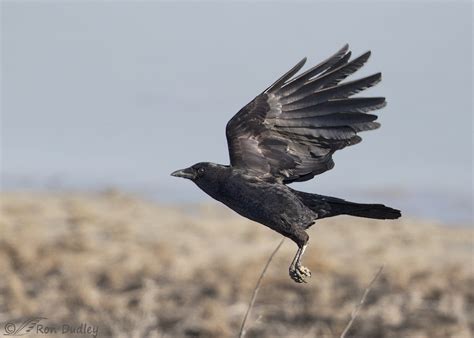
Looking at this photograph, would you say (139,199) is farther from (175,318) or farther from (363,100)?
(363,100)

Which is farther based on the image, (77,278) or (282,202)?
(77,278)

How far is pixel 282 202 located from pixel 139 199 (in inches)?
449

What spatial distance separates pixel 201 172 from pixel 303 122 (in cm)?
63

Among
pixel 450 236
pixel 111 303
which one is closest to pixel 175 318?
pixel 111 303

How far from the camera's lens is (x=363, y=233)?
1446 cm

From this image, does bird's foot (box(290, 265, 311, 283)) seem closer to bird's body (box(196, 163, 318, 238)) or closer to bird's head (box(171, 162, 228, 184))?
bird's body (box(196, 163, 318, 238))

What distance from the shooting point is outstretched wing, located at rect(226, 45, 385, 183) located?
5.84 m

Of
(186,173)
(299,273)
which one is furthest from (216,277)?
(299,273)

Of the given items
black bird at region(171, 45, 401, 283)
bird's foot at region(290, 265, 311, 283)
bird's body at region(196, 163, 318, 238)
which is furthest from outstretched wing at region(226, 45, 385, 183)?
bird's foot at region(290, 265, 311, 283)

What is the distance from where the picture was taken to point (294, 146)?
5961 mm

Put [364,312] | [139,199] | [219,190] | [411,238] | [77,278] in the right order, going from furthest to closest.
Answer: [139,199], [411,238], [77,278], [364,312], [219,190]


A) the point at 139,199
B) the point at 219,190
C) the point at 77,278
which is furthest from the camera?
the point at 139,199

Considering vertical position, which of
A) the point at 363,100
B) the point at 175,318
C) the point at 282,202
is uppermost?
the point at 363,100

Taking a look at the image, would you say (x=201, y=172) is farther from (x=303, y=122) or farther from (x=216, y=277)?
(x=216, y=277)
